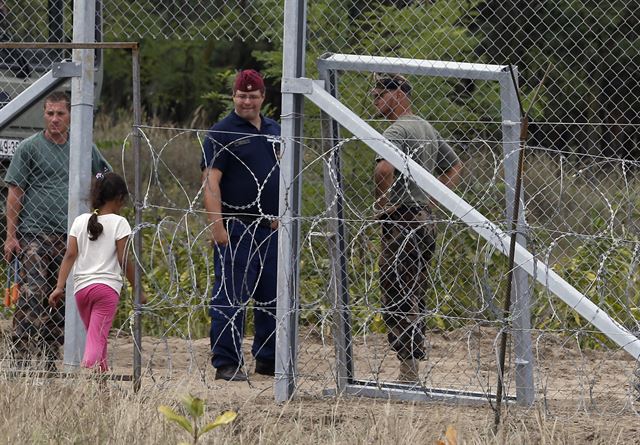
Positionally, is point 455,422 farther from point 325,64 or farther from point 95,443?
point 325,64

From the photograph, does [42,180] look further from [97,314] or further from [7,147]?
[7,147]

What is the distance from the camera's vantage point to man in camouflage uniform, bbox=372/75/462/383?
6457mm

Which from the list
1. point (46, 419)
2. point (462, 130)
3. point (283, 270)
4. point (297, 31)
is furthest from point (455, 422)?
point (462, 130)

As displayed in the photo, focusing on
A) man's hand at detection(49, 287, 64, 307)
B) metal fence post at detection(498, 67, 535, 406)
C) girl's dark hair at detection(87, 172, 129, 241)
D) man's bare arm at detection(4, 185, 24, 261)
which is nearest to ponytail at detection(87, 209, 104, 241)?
girl's dark hair at detection(87, 172, 129, 241)

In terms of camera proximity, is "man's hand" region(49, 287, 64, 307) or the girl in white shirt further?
"man's hand" region(49, 287, 64, 307)

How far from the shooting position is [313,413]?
5797 millimetres

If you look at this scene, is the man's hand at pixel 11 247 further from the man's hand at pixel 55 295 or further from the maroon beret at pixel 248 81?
the maroon beret at pixel 248 81

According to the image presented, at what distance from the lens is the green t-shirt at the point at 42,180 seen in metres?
6.86

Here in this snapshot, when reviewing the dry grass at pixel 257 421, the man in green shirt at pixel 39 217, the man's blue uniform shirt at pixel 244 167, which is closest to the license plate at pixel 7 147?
the man in green shirt at pixel 39 217

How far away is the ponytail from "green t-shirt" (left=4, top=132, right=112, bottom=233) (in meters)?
0.67

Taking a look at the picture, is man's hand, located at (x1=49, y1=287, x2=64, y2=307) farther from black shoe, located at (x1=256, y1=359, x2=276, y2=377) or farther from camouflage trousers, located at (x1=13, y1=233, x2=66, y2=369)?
black shoe, located at (x1=256, y1=359, x2=276, y2=377)

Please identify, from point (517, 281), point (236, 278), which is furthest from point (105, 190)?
point (517, 281)

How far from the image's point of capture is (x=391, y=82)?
6.57m

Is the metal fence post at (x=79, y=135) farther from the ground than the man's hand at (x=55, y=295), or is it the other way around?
the metal fence post at (x=79, y=135)
